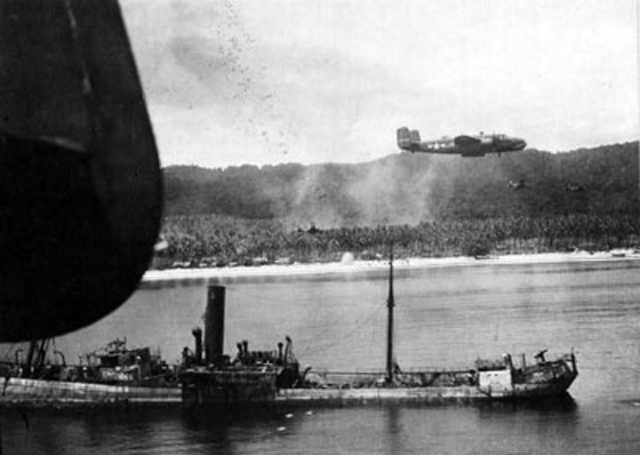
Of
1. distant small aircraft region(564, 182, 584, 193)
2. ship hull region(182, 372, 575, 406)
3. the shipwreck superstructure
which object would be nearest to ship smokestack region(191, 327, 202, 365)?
the shipwreck superstructure

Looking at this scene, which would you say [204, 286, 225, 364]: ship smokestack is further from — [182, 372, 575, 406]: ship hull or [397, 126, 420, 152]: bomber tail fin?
[397, 126, 420, 152]: bomber tail fin

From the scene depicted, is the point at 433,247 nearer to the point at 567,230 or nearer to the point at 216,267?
the point at 567,230

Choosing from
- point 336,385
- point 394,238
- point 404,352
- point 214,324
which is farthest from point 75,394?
point 394,238

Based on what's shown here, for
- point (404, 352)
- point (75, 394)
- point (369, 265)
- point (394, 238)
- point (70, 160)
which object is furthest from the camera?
point (369, 265)

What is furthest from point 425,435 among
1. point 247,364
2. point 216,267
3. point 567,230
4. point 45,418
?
point 567,230

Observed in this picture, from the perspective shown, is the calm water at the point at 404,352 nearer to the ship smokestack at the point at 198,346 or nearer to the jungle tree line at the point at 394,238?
the ship smokestack at the point at 198,346

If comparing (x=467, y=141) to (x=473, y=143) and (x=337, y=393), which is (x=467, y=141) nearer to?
(x=473, y=143)
